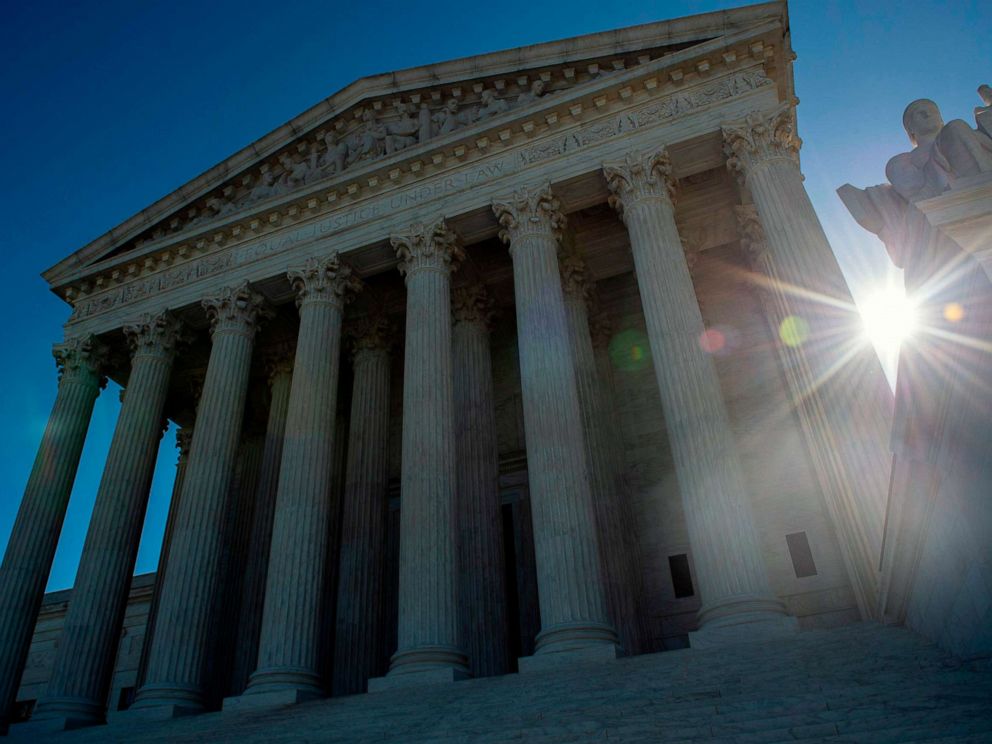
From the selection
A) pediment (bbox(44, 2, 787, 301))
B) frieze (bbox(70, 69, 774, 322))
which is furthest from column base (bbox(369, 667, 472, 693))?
pediment (bbox(44, 2, 787, 301))

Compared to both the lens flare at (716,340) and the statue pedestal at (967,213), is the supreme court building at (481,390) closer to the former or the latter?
the lens flare at (716,340)

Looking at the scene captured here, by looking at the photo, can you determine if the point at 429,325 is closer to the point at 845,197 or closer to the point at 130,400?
the point at 130,400

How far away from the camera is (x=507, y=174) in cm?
2191

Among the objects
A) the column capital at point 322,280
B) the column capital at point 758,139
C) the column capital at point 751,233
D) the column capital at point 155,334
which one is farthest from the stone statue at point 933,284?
the column capital at point 155,334

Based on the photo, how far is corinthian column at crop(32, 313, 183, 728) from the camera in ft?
65.5

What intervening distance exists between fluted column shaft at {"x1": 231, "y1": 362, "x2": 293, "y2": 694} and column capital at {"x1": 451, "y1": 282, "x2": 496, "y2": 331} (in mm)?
6923

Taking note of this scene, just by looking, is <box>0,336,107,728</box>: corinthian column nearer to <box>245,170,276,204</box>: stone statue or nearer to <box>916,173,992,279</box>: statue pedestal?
<box>245,170,276,204</box>: stone statue

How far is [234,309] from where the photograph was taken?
78.7ft

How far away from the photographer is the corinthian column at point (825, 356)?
1501cm

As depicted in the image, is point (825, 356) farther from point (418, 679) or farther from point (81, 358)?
point (81, 358)

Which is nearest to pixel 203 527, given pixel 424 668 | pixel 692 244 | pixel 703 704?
pixel 424 668

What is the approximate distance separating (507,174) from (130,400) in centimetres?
1348

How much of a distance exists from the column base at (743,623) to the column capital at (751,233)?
11302mm

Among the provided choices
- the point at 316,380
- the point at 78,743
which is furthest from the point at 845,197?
the point at 78,743
